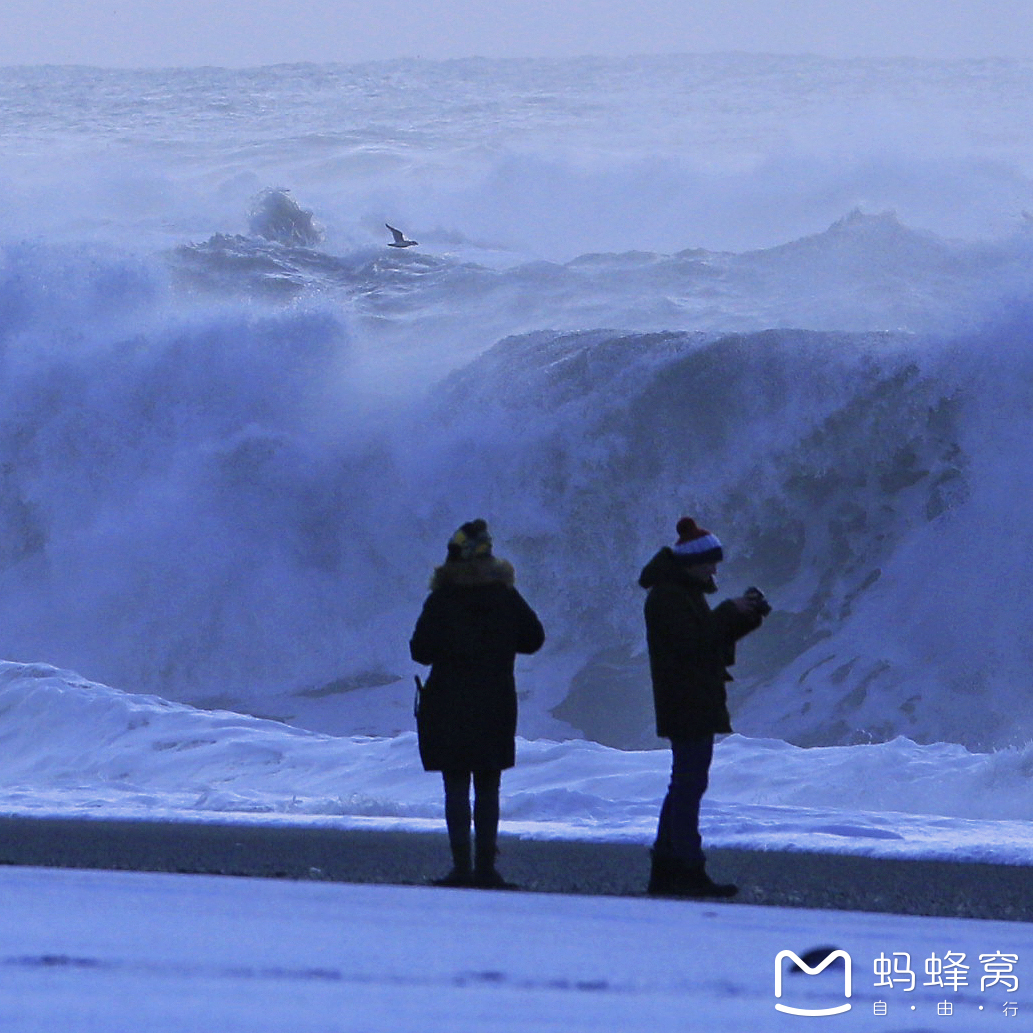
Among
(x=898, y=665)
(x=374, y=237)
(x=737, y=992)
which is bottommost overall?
(x=737, y=992)

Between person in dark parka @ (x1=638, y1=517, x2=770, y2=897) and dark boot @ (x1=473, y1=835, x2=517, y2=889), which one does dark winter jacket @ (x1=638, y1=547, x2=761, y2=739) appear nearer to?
person in dark parka @ (x1=638, y1=517, x2=770, y2=897)

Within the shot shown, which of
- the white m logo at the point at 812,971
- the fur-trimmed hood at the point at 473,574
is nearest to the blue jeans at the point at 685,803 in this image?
the fur-trimmed hood at the point at 473,574

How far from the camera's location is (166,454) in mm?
19547

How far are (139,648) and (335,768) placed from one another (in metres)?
7.61

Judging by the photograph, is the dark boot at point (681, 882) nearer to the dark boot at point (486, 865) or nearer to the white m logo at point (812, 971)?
the dark boot at point (486, 865)

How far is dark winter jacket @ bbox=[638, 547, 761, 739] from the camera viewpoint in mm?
5551

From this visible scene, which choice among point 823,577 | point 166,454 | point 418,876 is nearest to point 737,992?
point 418,876

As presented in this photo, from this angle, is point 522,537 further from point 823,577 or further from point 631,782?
point 631,782

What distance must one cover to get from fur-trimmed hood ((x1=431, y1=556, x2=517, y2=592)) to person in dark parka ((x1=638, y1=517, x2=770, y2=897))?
1.68 feet

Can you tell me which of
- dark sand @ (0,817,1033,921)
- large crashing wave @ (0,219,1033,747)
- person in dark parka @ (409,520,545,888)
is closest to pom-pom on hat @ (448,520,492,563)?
person in dark parka @ (409,520,545,888)

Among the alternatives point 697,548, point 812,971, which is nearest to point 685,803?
point 697,548

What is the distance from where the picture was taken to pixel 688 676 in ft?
18.2

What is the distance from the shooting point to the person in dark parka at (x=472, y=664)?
230 inches

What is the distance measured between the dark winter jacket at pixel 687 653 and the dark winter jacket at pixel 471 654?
47 centimetres
